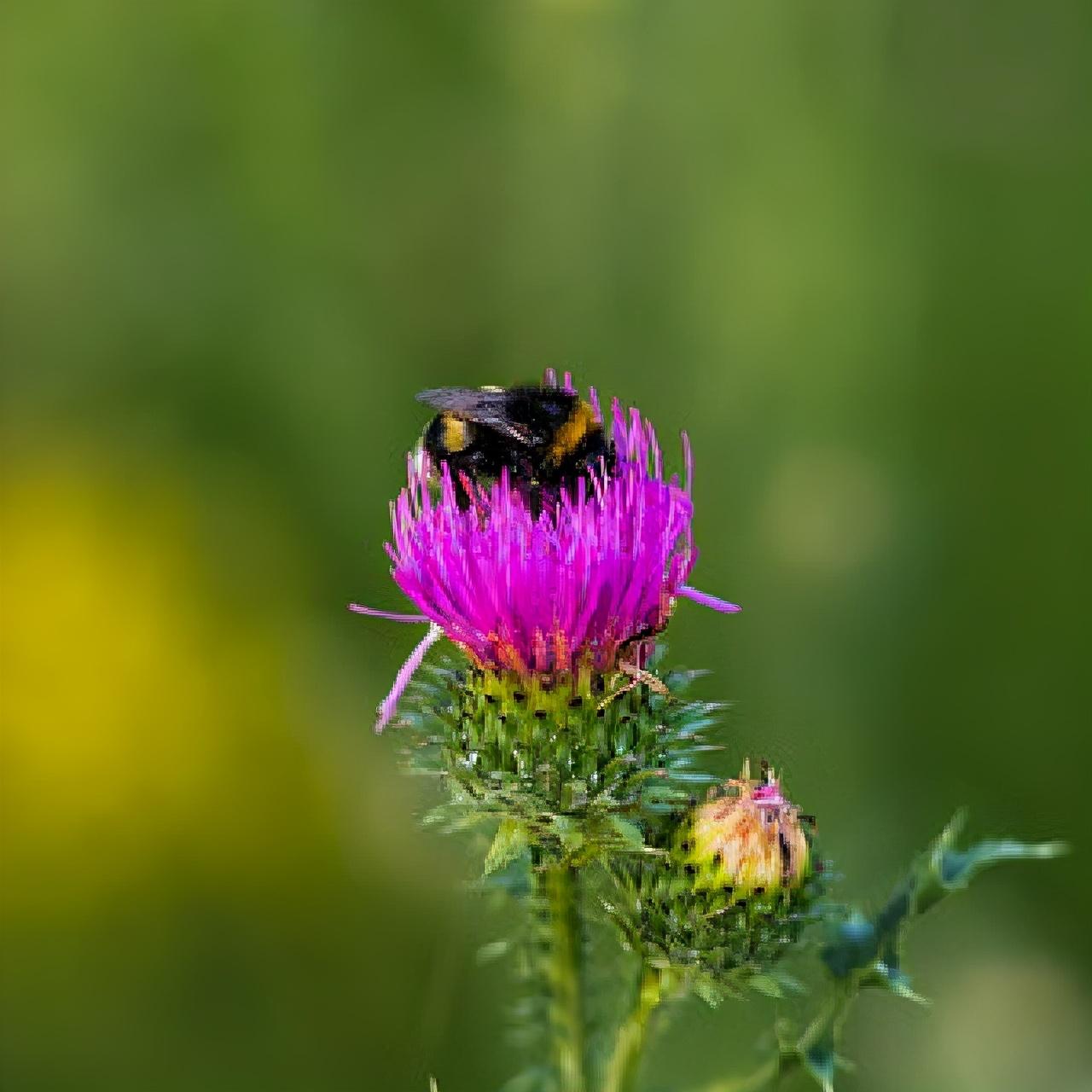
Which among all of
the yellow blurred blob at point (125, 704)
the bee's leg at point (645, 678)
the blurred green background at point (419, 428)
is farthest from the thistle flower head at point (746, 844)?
the yellow blurred blob at point (125, 704)

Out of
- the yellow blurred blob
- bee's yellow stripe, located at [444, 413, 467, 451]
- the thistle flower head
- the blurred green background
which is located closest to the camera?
the thistle flower head

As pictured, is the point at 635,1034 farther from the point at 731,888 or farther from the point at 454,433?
the point at 454,433

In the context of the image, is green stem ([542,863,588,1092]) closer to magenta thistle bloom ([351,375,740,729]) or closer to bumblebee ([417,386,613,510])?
magenta thistle bloom ([351,375,740,729])

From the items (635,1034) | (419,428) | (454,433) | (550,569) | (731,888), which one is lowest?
(635,1034)

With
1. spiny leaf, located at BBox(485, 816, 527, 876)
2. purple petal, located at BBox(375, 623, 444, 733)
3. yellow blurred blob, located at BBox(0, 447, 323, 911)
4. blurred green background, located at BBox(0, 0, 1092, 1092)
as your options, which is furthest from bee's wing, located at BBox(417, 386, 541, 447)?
yellow blurred blob, located at BBox(0, 447, 323, 911)

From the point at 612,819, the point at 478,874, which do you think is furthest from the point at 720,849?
the point at 478,874

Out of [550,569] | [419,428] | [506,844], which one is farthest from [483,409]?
[419,428]

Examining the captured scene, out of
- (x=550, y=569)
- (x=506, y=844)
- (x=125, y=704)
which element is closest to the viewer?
(x=506, y=844)

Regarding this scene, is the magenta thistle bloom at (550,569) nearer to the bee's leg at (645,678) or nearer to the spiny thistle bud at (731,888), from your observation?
the bee's leg at (645,678)
